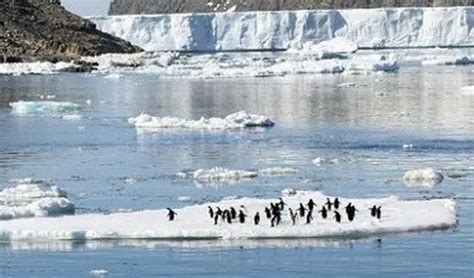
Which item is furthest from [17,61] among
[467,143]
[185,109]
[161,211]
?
[161,211]

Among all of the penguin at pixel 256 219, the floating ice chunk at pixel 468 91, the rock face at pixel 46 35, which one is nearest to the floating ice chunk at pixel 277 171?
the penguin at pixel 256 219

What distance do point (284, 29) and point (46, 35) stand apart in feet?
77.0

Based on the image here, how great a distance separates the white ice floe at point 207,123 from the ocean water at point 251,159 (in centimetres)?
50

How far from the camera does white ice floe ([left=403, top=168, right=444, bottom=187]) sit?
78.3ft

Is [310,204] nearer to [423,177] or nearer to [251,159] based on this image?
[423,177]

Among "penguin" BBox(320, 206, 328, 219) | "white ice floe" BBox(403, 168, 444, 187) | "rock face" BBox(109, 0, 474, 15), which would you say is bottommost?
"penguin" BBox(320, 206, 328, 219)

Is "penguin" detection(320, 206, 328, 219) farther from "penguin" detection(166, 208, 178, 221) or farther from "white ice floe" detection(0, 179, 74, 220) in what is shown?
"white ice floe" detection(0, 179, 74, 220)

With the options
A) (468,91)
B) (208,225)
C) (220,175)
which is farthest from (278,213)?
(468,91)

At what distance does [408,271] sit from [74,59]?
68284 mm

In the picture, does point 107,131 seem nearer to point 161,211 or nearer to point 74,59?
point 161,211

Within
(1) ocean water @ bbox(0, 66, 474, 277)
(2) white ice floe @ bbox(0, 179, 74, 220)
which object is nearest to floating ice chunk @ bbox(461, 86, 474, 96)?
(1) ocean water @ bbox(0, 66, 474, 277)

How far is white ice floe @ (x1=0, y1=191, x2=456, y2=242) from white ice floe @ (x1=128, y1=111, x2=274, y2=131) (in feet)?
48.6

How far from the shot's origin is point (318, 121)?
123ft

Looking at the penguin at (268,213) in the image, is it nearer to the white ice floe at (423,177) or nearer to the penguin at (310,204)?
the penguin at (310,204)
